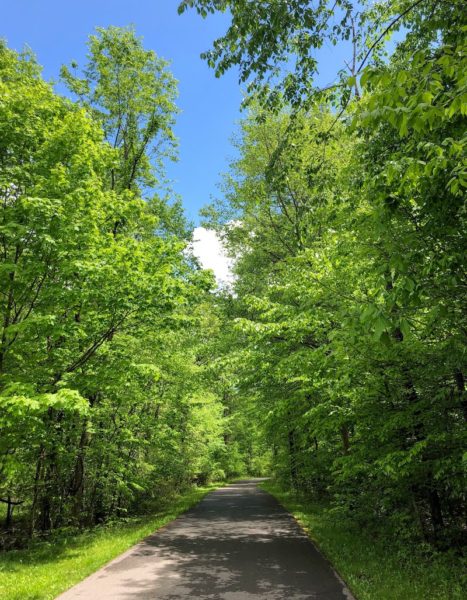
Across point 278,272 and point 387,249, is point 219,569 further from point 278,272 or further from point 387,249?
point 278,272

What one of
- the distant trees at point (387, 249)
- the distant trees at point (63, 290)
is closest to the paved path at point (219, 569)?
the distant trees at point (387, 249)

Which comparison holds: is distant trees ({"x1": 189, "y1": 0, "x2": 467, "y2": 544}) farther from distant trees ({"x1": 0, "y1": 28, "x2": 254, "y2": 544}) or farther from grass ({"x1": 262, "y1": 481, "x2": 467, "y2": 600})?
distant trees ({"x1": 0, "y1": 28, "x2": 254, "y2": 544})

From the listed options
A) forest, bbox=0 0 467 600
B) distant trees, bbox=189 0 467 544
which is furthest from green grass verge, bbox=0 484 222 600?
distant trees, bbox=189 0 467 544

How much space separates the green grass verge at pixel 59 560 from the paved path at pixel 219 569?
31cm

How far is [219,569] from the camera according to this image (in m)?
7.73

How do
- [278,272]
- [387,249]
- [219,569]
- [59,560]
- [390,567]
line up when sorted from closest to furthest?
[387,249] → [390,567] → [219,569] → [59,560] → [278,272]

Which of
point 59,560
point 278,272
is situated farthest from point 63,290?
point 278,272

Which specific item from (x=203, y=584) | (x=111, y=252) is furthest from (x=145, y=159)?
(x=203, y=584)

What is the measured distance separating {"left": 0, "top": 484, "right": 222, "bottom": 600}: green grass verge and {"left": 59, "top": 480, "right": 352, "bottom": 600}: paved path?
0.31m

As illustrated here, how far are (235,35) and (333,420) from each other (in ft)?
23.5

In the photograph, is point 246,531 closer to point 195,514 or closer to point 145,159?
point 195,514

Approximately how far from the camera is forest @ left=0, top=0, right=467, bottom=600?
3.83 meters

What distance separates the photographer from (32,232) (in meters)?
8.29

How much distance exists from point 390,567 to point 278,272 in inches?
486
